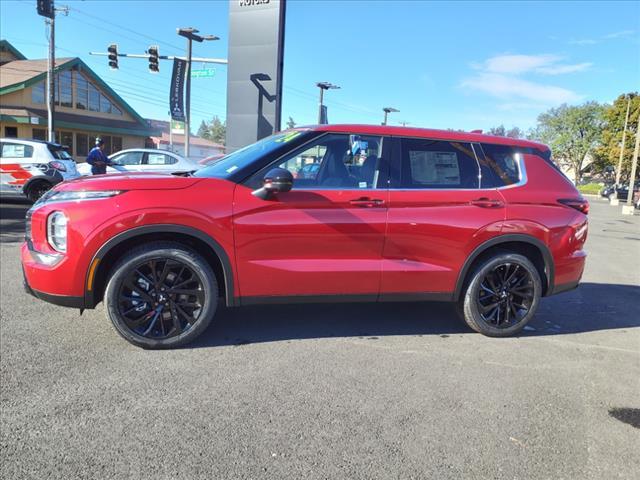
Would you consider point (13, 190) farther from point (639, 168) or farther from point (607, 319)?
point (639, 168)

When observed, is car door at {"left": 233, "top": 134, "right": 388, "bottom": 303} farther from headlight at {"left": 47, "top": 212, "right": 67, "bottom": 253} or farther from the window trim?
headlight at {"left": 47, "top": 212, "right": 67, "bottom": 253}

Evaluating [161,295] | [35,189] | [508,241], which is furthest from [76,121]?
[508,241]

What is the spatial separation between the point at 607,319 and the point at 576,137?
76520 mm

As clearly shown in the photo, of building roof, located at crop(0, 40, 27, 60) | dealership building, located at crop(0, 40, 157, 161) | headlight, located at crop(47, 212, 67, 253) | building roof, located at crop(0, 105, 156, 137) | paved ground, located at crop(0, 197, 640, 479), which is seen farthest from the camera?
building roof, located at crop(0, 40, 27, 60)

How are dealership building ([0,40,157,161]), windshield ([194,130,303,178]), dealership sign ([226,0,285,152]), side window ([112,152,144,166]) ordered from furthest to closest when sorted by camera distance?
dealership building ([0,40,157,161]), dealership sign ([226,0,285,152]), side window ([112,152,144,166]), windshield ([194,130,303,178])

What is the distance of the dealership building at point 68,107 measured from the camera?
94.1ft

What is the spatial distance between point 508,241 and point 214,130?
144873 millimetres

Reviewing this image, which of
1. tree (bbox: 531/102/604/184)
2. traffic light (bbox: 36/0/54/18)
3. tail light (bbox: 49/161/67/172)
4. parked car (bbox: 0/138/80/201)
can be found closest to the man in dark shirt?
tail light (bbox: 49/161/67/172)

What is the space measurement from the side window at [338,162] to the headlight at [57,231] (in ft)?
5.57

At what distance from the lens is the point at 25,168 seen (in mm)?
12156

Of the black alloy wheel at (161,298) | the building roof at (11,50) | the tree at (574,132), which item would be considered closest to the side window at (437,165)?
the black alloy wheel at (161,298)

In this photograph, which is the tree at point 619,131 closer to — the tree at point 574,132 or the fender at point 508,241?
the tree at point 574,132

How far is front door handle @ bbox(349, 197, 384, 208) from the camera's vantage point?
13.1 feet

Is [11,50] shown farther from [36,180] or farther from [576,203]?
[576,203]
